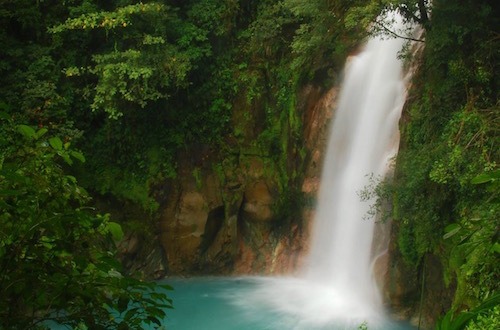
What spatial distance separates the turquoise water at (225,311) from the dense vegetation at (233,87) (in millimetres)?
1743

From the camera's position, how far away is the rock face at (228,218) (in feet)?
34.3

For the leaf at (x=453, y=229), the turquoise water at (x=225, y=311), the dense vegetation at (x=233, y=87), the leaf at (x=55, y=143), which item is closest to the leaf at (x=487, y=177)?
the leaf at (x=453, y=229)

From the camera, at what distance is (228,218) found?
1058 cm

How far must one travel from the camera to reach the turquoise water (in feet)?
26.5

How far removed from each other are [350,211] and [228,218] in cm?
266

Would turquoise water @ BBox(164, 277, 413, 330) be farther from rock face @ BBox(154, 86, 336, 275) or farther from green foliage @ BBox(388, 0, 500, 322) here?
green foliage @ BBox(388, 0, 500, 322)

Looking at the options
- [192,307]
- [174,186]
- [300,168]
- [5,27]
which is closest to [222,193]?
[174,186]

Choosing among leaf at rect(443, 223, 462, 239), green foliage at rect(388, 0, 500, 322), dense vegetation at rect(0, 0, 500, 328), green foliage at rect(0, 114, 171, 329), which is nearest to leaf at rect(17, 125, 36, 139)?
green foliage at rect(0, 114, 171, 329)

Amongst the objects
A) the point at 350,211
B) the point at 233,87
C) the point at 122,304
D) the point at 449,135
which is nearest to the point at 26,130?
the point at 122,304

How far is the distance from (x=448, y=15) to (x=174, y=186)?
20.7ft

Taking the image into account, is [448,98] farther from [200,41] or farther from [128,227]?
[128,227]

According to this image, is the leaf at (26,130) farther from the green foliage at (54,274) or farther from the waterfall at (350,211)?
the waterfall at (350,211)

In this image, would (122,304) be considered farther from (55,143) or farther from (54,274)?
(55,143)

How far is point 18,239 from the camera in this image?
1.45m
